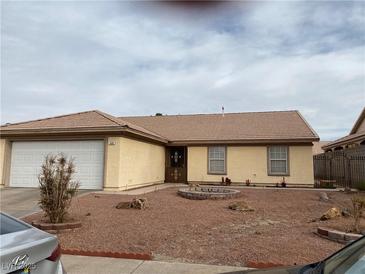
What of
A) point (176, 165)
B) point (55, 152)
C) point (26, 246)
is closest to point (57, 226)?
point (26, 246)

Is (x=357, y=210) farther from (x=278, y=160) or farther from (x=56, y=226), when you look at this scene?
(x=278, y=160)

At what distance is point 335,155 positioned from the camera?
75.7 feet

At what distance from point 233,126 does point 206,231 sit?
15.7m

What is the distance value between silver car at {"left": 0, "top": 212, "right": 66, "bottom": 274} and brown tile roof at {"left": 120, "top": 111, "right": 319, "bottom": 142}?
60.0 feet

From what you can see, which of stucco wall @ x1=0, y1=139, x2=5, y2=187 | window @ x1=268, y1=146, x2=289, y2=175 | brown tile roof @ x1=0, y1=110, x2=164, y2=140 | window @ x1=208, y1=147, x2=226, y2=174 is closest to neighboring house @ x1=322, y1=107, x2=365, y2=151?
window @ x1=268, y1=146, x2=289, y2=175

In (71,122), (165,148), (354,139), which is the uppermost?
(71,122)

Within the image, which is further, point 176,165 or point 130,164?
point 176,165

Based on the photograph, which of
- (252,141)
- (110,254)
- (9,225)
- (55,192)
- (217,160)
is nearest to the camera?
(9,225)

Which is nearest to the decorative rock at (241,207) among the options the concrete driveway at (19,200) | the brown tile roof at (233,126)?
the concrete driveway at (19,200)

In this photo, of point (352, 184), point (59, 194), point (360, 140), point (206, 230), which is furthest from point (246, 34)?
point (360, 140)

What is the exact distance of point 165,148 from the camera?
76.4 feet

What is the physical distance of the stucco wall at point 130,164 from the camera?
52.2ft

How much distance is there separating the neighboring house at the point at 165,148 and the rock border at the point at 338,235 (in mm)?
10327

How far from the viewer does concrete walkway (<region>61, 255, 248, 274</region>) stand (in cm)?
563
